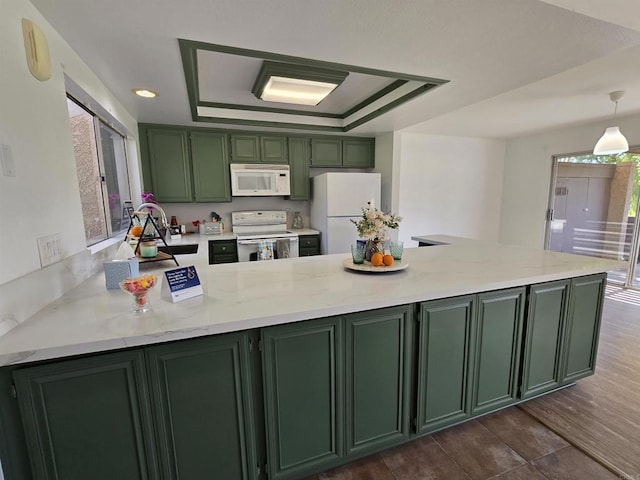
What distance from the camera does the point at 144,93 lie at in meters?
2.53

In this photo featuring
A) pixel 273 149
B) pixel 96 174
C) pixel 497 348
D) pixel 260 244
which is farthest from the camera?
pixel 273 149

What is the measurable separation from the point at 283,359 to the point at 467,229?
5.09 meters

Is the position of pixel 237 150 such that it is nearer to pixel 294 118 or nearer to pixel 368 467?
pixel 294 118

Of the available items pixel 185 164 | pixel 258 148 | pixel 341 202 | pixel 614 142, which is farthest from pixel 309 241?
pixel 614 142

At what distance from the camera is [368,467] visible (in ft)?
4.89

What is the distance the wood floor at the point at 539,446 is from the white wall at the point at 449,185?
10.2ft

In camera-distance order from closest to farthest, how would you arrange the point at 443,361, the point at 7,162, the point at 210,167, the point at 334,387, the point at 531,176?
the point at 7,162
the point at 334,387
the point at 443,361
the point at 210,167
the point at 531,176

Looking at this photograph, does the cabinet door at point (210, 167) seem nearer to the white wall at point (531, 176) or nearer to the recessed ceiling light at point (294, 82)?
the recessed ceiling light at point (294, 82)

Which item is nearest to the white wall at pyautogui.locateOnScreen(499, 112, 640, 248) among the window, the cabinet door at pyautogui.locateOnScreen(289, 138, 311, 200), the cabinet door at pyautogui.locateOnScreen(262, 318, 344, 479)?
the cabinet door at pyautogui.locateOnScreen(289, 138, 311, 200)

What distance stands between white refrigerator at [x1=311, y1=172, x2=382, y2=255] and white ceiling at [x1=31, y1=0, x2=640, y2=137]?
5.16 feet

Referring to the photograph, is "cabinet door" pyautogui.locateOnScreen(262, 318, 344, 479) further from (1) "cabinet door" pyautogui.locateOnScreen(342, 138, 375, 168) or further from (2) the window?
(1) "cabinet door" pyautogui.locateOnScreen(342, 138, 375, 168)

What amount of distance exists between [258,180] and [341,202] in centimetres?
115

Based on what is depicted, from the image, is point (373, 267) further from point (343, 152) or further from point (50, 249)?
point (343, 152)

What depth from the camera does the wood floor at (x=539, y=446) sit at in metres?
1.45
